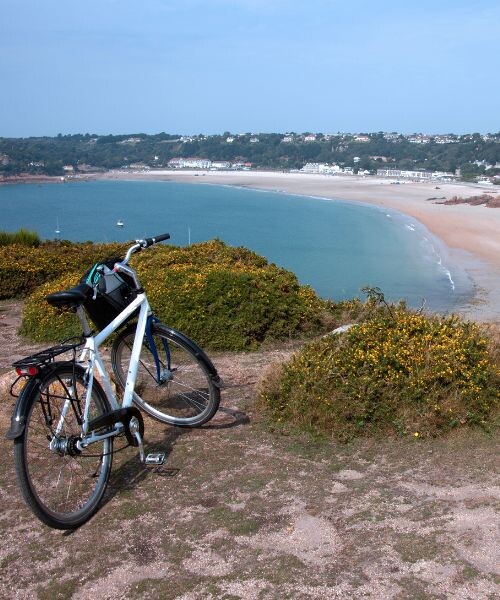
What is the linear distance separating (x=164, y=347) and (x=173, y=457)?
0.75 metres

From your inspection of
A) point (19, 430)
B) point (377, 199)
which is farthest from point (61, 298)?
point (377, 199)

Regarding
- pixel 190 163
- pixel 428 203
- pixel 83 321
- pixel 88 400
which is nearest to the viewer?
pixel 88 400

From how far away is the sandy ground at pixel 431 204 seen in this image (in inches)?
1120

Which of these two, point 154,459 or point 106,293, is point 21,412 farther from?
point 106,293

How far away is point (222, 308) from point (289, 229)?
147 ft

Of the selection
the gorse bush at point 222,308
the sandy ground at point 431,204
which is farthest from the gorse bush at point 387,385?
the sandy ground at point 431,204

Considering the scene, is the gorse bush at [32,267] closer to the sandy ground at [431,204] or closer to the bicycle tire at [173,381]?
the bicycle tire at [173,381]

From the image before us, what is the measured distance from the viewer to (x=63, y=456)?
3.95 m

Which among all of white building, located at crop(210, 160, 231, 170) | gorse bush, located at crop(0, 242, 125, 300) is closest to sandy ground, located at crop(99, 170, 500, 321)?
gorse bush, located at crop(0, 242, 125, 300)

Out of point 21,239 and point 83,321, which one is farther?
point 21,239

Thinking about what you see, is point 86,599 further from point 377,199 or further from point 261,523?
point 377,199

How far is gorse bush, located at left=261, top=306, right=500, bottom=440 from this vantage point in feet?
16.4

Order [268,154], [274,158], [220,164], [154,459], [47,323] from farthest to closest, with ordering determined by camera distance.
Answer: [268,154] < [220,164] < [274,158] < [47,323] < [154,459]

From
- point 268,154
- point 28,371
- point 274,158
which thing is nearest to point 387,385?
point 28,371
